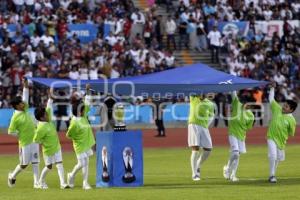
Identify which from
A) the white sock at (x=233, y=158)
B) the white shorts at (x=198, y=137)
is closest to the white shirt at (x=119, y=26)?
the white shorts at (x=198, y=137)

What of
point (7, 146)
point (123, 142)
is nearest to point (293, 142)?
point (7, 146)

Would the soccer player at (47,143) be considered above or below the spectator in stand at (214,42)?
below

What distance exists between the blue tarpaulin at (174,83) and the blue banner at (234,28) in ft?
85.5

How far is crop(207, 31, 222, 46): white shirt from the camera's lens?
48.8 meters

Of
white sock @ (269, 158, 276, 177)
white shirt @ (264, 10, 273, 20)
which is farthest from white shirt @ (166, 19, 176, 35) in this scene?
white sock @ (269, 158, 276, 177)

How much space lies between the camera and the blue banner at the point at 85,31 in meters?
45.2

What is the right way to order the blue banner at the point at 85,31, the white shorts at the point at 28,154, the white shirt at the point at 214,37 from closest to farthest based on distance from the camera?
the white shorts at the point at 28,154 → the blue banner at the point at 85,31 → the white shirt at the point at 214,37

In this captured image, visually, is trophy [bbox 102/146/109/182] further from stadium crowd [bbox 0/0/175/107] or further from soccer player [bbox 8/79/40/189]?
stadium crowd [bbox 0/0/175/107]

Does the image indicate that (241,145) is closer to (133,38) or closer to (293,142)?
(293,142)

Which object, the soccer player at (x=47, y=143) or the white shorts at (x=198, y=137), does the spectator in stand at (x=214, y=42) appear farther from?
the soccer player at (x=47, y=143)

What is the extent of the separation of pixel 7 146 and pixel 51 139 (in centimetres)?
1427

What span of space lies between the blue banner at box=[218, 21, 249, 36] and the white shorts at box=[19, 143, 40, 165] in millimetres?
28459

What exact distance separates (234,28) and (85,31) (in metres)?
8.28

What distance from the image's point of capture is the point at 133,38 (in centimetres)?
4725
